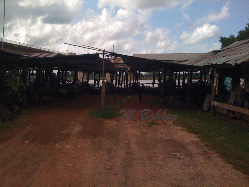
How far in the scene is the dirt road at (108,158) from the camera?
388 centimetres

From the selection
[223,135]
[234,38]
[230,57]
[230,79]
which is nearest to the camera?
[223,135]

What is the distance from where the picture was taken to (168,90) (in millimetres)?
14750

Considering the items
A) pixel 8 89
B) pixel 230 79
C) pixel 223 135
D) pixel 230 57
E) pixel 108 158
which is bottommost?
pixel 108 158

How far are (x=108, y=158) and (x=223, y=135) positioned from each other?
4183 millimetres

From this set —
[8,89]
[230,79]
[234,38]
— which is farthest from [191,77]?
[234,38]

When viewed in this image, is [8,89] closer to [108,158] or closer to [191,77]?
[108,158]

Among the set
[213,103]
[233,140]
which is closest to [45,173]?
[233,140]

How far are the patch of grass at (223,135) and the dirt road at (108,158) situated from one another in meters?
0.31

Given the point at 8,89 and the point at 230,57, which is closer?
the point at 230,57

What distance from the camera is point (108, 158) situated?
16.1 ft

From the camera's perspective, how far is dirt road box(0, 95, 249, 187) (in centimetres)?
388

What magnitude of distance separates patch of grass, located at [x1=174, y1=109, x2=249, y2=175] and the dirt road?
1.02 ft

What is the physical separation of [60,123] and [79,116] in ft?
5.09

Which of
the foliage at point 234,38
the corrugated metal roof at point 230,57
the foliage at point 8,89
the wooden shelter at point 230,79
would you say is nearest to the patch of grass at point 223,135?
the wooden shelter at point 230,79
